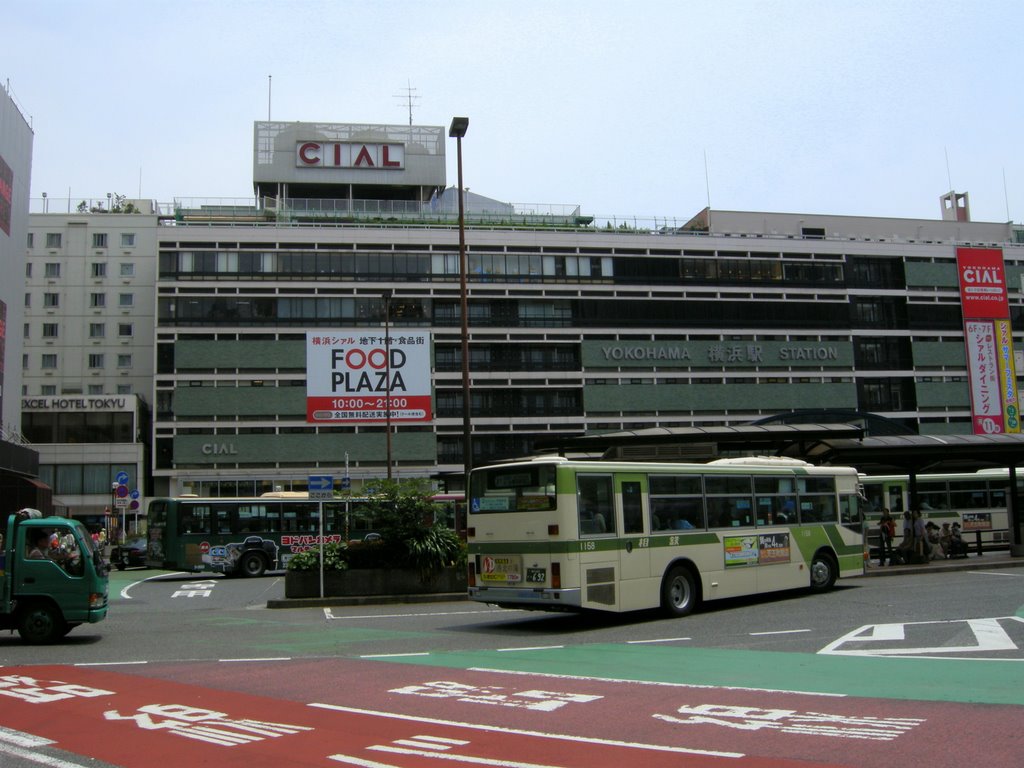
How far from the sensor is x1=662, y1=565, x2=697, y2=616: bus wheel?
17344mm

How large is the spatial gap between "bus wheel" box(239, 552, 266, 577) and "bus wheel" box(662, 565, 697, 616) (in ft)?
71.9

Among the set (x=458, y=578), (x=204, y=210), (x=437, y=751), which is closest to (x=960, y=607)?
(x=458, y=578)

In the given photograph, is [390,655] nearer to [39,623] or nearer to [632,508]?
[632,508]

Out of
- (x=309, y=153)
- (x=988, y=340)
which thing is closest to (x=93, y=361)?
(x=309, y=153)

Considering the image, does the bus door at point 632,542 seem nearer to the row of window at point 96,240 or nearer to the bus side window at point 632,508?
the bus side window at point 632,508

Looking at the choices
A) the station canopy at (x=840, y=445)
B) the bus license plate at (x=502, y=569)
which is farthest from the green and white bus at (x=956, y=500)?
the bus license plate at (x=502, y=569)

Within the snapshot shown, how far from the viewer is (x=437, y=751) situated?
24.8 ft

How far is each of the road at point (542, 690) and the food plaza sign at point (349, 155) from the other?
5942cm

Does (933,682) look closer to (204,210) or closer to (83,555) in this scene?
(83,555)

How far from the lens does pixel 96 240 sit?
72312 mm

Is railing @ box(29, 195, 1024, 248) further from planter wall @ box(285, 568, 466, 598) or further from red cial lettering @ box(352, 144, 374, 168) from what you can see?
planter wall @ box(285, 568, 466, 598)

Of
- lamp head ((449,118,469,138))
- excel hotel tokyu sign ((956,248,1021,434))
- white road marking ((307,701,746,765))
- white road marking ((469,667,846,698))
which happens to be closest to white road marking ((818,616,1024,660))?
white road marking ((469,667,846,698))

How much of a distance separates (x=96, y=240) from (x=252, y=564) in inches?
1802

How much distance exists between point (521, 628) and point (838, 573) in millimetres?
8327
